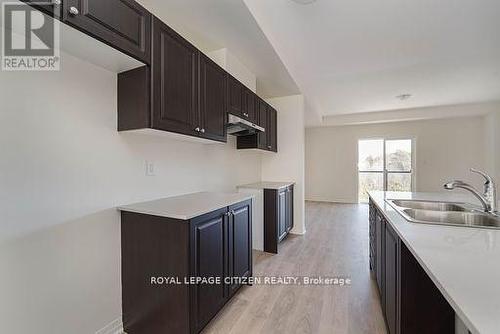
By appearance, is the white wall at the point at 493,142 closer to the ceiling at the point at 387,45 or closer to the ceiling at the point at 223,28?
the ceiling at the point at 387,45

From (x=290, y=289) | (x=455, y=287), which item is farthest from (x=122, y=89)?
(x=290, y=289)

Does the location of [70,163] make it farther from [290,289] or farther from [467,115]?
[467,115]

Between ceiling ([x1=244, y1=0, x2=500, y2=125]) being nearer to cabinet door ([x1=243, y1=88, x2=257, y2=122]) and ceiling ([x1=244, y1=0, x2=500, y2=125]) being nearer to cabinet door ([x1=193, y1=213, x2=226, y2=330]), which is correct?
cabinet door ([x1=243, y1=88, x2=257, y2=122])

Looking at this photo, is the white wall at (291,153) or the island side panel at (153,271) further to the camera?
the white wall at (291,153)

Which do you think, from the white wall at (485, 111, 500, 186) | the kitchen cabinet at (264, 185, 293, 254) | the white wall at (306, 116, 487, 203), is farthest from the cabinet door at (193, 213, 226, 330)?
the white wall at (485, 111, 500, 186)

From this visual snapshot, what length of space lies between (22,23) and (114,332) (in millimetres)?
1945

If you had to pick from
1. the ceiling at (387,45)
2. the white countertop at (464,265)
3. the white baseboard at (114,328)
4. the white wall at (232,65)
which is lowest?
the white baseboard at (114,328)

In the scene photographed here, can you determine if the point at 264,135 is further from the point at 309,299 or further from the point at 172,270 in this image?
the point at 172,270

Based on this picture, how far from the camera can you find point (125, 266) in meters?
1.73

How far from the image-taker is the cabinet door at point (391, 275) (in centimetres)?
135

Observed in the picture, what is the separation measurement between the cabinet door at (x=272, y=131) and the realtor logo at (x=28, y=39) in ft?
9.03

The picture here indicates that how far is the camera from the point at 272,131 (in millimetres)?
3885

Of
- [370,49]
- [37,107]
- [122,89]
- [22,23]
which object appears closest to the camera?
[22,23]

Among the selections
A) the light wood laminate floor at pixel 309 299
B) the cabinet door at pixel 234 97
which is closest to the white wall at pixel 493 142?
the light wood laminate floor at pixel 309 299
